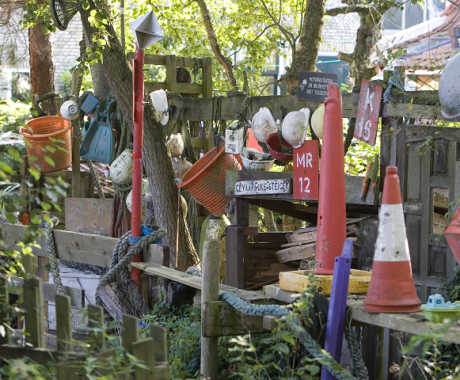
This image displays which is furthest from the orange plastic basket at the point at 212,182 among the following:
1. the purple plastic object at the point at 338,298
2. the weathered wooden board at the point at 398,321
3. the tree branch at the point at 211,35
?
the tree branch at the point at 211,35

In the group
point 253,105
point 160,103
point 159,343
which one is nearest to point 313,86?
point 253,105

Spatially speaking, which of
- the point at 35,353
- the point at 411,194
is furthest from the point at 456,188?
the point at 35,353

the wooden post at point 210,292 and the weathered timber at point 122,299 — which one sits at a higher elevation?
the wooden post at point 210,292

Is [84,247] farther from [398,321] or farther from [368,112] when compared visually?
[398,321]

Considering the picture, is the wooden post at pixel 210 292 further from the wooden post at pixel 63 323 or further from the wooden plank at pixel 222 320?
the wooden post at pixel 63 323

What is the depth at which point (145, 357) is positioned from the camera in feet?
8.46

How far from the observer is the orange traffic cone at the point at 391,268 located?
311cm

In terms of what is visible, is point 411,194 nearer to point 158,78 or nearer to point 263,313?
point 263,313

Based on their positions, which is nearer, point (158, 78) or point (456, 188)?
point (456, 188)

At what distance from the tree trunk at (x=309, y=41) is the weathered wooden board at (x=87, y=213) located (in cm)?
308

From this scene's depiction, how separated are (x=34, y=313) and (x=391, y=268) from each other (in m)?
1.68

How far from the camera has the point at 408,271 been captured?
10.5 ft

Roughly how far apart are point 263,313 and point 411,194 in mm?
1864

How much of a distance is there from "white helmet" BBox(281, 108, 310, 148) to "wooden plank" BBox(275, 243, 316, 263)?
0.99 meters
